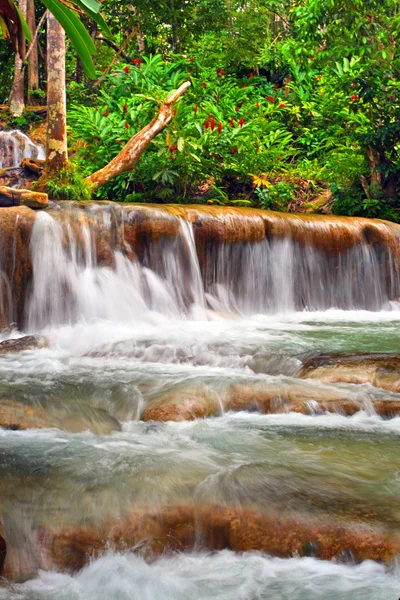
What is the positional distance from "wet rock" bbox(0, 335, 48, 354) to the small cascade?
818 centimetres

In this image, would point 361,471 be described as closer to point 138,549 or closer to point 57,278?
point 138,549

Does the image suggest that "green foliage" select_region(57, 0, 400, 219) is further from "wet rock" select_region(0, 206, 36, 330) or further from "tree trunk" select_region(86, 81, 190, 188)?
"wet rock" select_region(0, 206, 36, 330)

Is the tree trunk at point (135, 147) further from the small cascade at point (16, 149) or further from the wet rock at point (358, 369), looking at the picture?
the wet rock at point (358, 369)

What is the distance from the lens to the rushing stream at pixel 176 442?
105 inches

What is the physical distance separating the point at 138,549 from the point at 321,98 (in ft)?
44.0

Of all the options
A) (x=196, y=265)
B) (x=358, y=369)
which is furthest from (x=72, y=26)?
(x=196, y=265)

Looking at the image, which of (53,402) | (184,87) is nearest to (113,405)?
(53,402)

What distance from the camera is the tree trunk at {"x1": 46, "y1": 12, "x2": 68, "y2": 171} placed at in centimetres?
950

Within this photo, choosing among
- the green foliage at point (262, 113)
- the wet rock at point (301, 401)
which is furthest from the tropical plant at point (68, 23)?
the green foliage at point (262, 113)

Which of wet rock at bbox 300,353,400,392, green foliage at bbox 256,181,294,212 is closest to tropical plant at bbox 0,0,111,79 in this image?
wet rock at bbox 300,353,400,392

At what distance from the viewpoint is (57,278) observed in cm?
752

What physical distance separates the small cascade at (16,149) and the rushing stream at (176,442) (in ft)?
21.6

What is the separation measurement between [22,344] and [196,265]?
2.91 metres

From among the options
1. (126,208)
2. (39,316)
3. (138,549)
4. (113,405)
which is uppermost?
(126,208)
